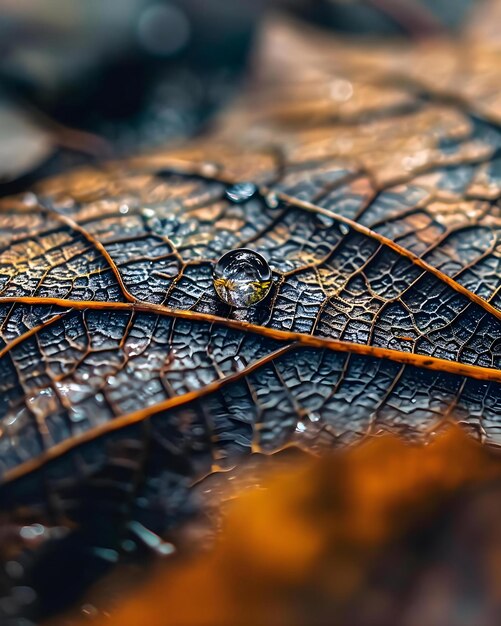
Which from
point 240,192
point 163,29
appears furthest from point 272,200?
point 163,29

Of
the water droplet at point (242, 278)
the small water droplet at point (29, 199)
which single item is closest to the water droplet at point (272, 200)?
the water droplet at point (242, 278)

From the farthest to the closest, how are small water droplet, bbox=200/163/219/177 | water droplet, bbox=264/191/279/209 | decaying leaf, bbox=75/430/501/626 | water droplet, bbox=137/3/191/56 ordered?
1. water droplet, bbox=137/3/191/56
2. small water droplet, bbox=200/163/219/177
3. water droplet, bbox=264/191/279/209
4. decaying leaf, bbox=75/430/501/626

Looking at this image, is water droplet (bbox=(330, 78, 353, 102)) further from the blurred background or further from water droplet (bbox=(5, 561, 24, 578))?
water droplet (bbox=(5, 561, 24, 578))

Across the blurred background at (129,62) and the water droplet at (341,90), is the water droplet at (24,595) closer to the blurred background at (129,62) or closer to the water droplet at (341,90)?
the blurred background at (129,62)

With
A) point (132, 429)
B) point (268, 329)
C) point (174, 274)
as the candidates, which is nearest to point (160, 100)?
point (174, 274)

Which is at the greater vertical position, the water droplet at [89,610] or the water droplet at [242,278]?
the water droplet at [242,278]

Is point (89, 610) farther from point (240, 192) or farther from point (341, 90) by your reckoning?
point (341, 90)

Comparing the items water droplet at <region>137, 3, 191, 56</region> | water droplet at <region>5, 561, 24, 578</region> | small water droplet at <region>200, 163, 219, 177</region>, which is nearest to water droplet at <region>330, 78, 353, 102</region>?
small water droplet at <region>200, 163, 219, 177</region>

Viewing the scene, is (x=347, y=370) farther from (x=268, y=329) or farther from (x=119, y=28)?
(x=119, y=28)
